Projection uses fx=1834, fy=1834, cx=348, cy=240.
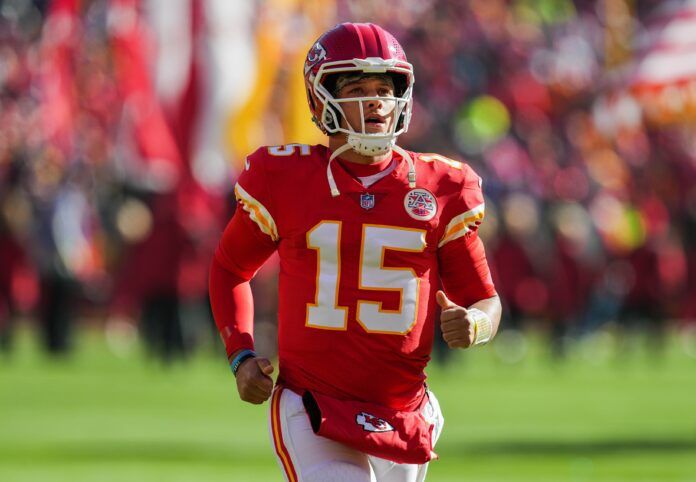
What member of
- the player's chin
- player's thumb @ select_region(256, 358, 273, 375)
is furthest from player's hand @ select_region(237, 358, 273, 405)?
the player's chin

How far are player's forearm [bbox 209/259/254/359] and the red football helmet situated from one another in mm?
657

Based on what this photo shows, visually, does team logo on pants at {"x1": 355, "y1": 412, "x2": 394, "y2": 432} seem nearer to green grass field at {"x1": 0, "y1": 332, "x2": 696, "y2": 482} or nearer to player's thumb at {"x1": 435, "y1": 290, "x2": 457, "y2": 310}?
Result: player's thumb at {"x1": 435, "y1": 290, "x2": 457, "y2": 310}

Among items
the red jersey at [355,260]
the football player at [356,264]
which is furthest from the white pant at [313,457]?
the red jersey at [355,260]

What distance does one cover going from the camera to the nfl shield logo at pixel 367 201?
21.1 ft

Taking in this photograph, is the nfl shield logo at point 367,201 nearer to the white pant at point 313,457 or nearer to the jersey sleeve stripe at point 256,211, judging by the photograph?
the jersey sleeve stripe at point 256,211

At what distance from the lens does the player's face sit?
6398 mm

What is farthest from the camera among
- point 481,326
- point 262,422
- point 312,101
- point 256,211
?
point 262,422

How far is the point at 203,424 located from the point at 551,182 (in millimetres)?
14199

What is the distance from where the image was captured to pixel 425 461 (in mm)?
6426

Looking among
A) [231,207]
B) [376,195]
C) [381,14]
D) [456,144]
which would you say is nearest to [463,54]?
[381,14]

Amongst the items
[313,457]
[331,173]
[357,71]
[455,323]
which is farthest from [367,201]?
[313,457]

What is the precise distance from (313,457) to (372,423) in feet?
0.77

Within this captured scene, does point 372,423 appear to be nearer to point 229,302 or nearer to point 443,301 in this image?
point 443,301

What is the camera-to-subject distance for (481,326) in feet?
20.6
